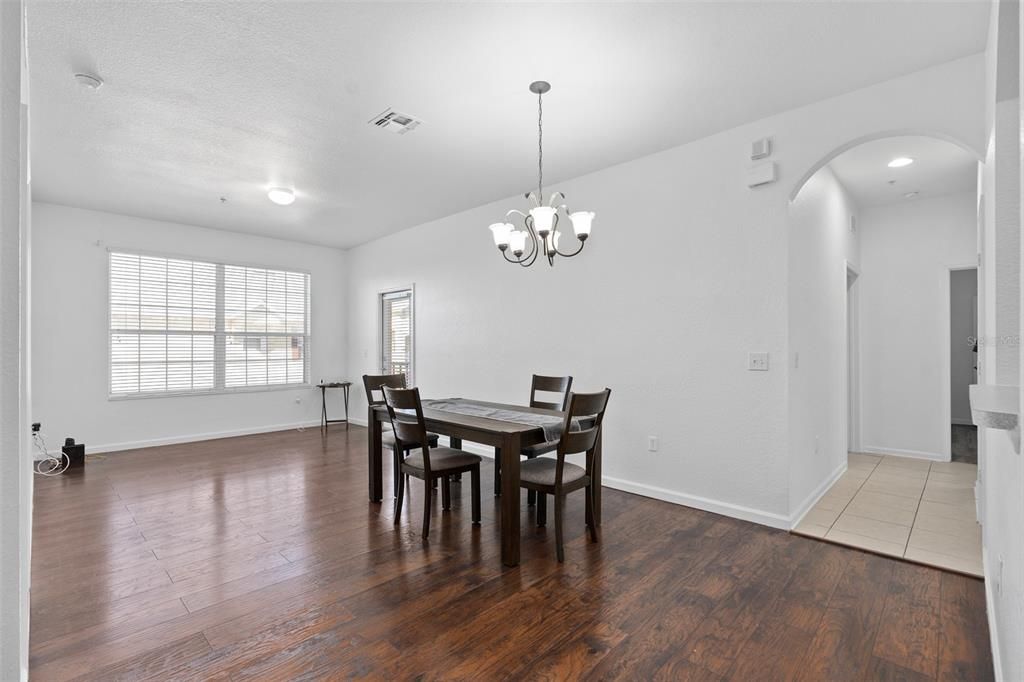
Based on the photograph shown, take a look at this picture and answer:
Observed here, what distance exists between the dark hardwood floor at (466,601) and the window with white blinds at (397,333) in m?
3.16

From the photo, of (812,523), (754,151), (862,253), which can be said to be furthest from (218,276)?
(862,253)

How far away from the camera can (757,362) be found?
340cm

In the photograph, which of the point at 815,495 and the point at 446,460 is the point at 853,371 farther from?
the point at 446,460

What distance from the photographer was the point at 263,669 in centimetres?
186

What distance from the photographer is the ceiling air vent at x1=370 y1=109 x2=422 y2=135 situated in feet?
10.8

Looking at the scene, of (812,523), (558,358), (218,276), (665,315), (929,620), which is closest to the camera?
(929,620)

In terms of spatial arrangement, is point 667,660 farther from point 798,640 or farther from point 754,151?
point 754,151

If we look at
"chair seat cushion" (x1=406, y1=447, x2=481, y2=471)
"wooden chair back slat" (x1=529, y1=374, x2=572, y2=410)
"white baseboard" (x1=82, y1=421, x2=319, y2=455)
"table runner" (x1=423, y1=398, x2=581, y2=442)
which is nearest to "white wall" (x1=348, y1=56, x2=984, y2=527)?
"wooden chair back slat" (x1=529, y1=374, x2=572, y2=410)

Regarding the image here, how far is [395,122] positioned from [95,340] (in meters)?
4.74

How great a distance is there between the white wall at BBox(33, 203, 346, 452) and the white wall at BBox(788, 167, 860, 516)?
6.49 meters

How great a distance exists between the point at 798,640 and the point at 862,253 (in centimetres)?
514

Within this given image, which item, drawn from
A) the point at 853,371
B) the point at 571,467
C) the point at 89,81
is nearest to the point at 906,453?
the point at 853,371

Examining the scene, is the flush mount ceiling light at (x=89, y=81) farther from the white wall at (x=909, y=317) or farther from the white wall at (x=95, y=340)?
the white wall at (x=909, y=317)

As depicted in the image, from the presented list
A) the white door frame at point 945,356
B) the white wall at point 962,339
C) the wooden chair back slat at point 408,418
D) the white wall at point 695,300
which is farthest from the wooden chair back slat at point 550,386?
the white wall at point 962,339
